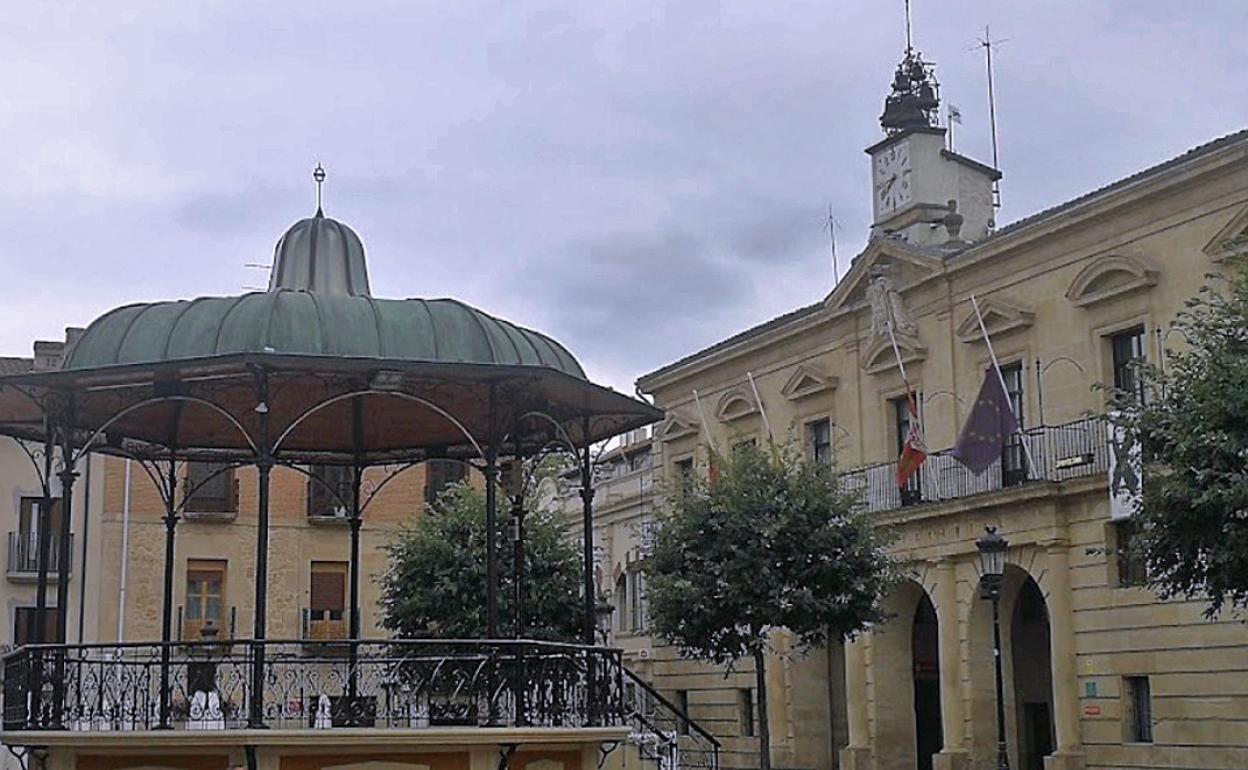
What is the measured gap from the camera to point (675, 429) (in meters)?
45.8

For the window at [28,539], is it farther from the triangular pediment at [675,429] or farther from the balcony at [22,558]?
the triangular pediment at [675,429]

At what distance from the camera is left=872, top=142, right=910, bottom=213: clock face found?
4028cm

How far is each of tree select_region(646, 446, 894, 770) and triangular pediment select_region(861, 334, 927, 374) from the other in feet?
23.2

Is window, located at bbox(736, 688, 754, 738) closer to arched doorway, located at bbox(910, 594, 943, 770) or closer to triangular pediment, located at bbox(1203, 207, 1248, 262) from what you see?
arched doorway, located at bbox(910, 594, 943, 770)

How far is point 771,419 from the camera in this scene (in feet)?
137

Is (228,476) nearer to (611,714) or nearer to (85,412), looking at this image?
(85,412)

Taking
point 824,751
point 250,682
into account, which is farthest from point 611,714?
point 824,751

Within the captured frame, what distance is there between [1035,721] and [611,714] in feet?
66.7

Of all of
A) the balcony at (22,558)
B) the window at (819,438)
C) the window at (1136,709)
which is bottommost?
the window at (1136,709)

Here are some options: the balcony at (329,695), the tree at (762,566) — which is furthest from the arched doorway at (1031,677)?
the balcony at (329,695)

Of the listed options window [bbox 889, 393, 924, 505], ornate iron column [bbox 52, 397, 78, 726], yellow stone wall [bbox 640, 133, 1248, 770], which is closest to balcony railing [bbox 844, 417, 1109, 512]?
yellow stone wall [bbox 640, 133, 1248, 770]

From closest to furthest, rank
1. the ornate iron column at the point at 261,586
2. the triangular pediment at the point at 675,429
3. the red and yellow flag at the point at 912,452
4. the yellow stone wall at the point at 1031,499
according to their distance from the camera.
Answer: the ornate iron column at the point at 261,586 < the yellow stone wall at the point at 1031,499 < the red and yellow flag at the point at 912,452 < the triangular pediment at the point at 675,429

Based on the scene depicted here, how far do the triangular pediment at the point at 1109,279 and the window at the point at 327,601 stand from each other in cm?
2065

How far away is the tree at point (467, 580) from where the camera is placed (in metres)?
32.7
